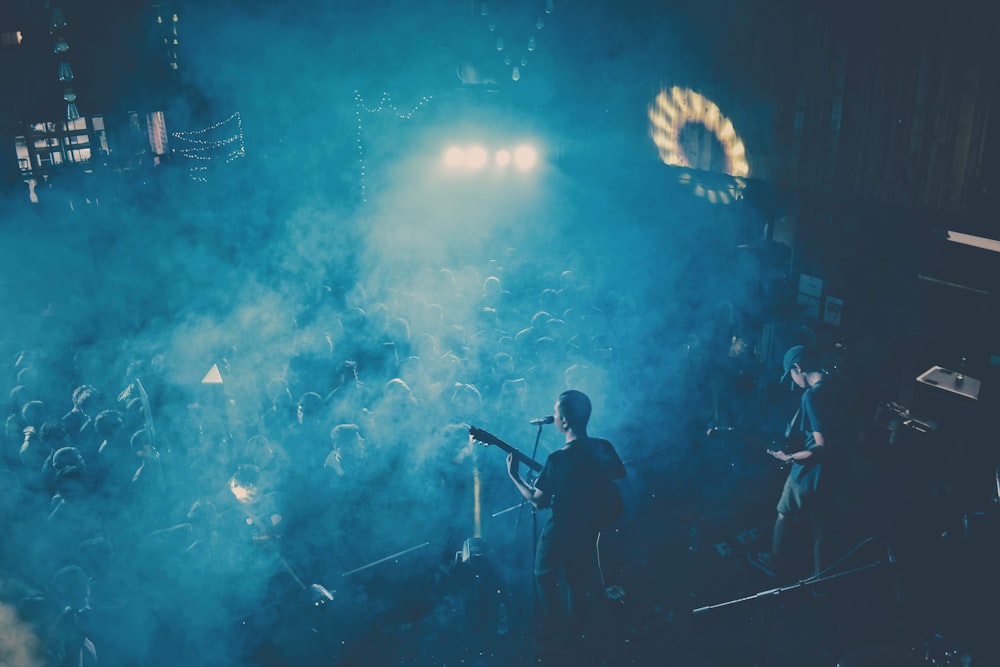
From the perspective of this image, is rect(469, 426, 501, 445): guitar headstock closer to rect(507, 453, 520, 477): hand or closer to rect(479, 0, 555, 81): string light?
rect(507, 453, 520, 477): hand

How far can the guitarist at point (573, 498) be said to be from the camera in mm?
3990

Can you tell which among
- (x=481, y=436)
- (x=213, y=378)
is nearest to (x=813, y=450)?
(x=481, y=436)

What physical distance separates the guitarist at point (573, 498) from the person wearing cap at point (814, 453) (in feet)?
5.41

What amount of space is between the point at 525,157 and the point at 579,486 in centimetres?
956

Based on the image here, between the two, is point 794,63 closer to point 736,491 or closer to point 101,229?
point 736,491

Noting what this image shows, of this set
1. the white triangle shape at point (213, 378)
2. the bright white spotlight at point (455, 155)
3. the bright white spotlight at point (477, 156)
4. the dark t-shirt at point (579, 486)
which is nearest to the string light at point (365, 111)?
the bright white spotlight at point (455, 155)

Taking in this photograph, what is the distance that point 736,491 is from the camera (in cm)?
650

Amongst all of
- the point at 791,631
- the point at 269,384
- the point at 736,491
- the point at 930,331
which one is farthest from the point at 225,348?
the point at 930,331

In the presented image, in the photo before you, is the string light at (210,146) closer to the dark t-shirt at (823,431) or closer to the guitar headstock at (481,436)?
the guitar headstock at (481,436)

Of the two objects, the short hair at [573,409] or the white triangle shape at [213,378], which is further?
the white triangle shape at [213,378]

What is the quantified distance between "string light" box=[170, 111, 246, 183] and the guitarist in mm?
14236

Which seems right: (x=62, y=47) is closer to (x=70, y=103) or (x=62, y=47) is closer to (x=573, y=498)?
(x=70, y=103)

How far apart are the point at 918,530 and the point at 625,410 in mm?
3124

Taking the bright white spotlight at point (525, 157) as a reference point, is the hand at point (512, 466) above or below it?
below
